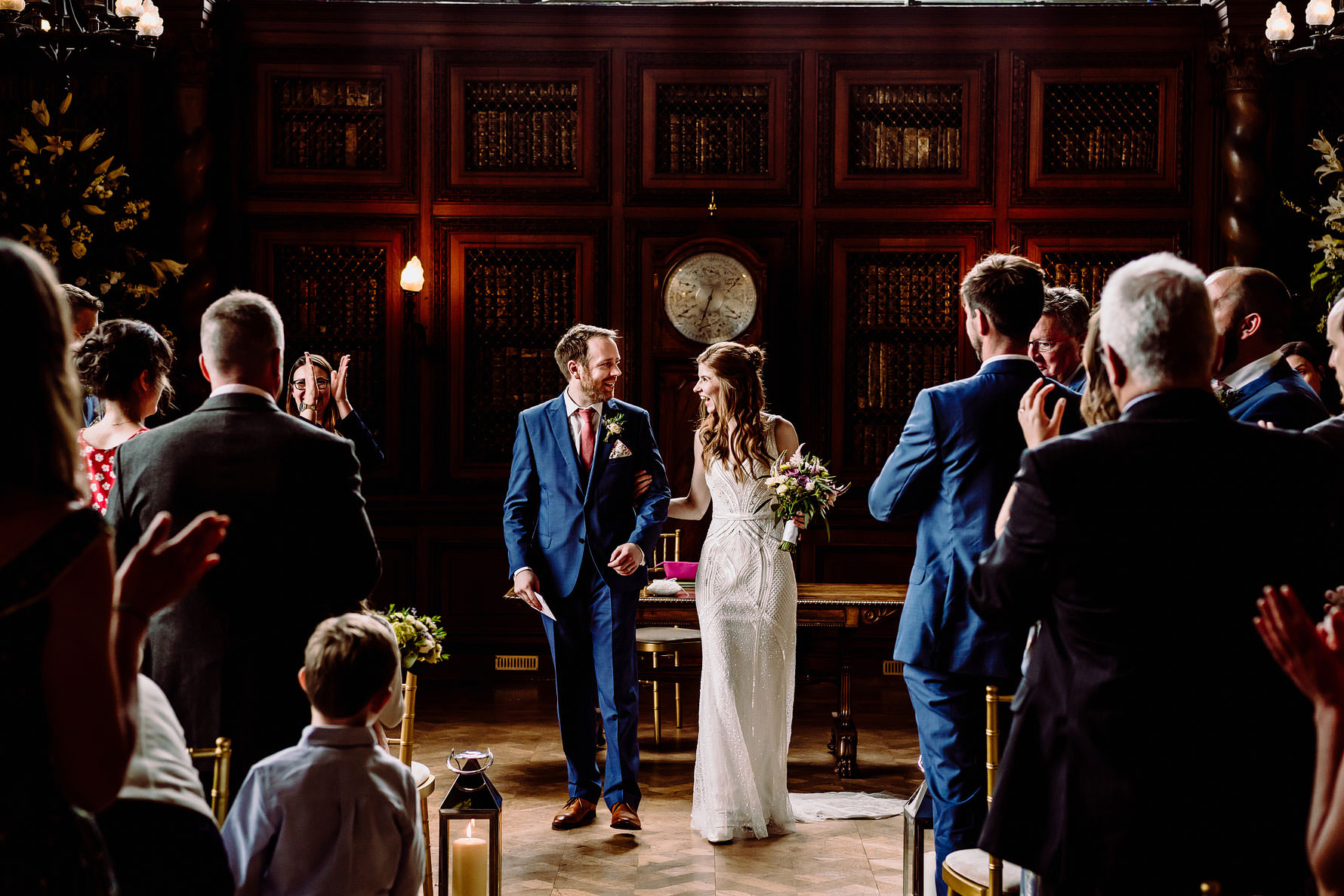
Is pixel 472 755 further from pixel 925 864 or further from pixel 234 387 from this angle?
pixel 925 864

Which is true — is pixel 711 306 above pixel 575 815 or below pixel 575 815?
above

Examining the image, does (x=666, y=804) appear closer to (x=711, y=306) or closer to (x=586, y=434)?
(x=586, y=434)

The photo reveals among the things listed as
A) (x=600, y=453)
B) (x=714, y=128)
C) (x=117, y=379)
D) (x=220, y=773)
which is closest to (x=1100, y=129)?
(x=714, y=128)

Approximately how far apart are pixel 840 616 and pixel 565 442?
1.56 metres

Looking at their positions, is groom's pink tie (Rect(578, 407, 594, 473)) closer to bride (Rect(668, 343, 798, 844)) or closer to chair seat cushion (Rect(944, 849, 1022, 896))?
bride (Rect(668, 343, 798, 844))

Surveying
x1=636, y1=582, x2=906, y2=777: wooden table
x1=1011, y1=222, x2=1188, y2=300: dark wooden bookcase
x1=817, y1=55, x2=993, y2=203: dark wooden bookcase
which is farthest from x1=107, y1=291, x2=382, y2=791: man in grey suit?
x1=1011, y1=222, x2=1188, y2=300: dark wooden bookcase

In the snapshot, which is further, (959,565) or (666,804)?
(666,804)

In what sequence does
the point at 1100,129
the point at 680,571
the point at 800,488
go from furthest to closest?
the point at 1100,129
the point at 680,571
the point at 800,488

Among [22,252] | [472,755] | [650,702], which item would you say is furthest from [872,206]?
[22,252]

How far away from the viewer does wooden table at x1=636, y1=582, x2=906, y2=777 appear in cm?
522

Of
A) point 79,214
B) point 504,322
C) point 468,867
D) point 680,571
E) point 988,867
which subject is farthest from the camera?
point 504,322

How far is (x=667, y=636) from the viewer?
5.83 m

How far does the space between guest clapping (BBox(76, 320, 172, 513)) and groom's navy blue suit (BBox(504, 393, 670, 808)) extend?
170 cm

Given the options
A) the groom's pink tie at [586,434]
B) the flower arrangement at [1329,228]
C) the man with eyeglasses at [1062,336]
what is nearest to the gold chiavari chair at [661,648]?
the groom's pink tie at [586,434]
